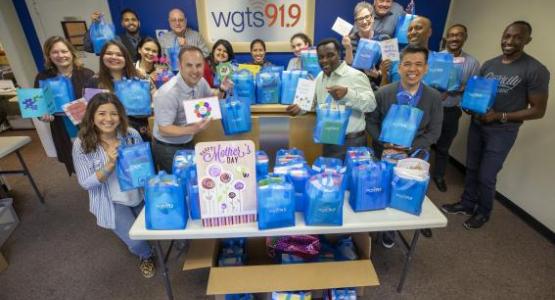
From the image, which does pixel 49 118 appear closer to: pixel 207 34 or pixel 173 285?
pixel 173 285

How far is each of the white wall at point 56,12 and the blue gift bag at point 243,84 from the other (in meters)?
2.98

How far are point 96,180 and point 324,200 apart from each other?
1353 millimetres

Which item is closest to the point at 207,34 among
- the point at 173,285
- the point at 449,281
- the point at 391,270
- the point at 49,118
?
the point at 49,118

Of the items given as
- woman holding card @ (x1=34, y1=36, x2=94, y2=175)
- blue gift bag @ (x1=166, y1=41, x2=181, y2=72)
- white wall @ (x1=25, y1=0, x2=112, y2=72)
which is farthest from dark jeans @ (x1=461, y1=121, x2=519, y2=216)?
white wall @ (x1=25, y1=0, x2=112, y2=72)

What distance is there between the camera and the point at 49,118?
251 cm

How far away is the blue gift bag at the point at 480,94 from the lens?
2.09 meters

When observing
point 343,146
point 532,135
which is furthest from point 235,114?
point 532,135

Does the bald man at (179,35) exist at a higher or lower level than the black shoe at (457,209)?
higher

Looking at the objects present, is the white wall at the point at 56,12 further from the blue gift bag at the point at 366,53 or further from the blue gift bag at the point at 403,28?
the blue gift bag at the point at 403,28

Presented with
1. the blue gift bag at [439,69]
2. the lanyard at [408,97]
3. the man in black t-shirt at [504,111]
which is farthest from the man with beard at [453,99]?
the lanyard at [408,97]

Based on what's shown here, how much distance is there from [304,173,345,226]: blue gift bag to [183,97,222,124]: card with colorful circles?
A: 80 centimetres

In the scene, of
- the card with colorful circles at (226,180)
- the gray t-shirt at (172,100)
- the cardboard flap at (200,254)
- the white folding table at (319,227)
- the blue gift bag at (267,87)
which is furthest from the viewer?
the blue gift bag at (267,87)

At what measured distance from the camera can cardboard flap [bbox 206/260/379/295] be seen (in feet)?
5.24

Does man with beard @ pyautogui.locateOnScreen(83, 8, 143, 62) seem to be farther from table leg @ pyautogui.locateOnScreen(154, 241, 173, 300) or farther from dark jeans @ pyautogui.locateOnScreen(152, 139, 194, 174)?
table leg @ pyautogui.locateOnScreen(154, 241, 173, 300)
